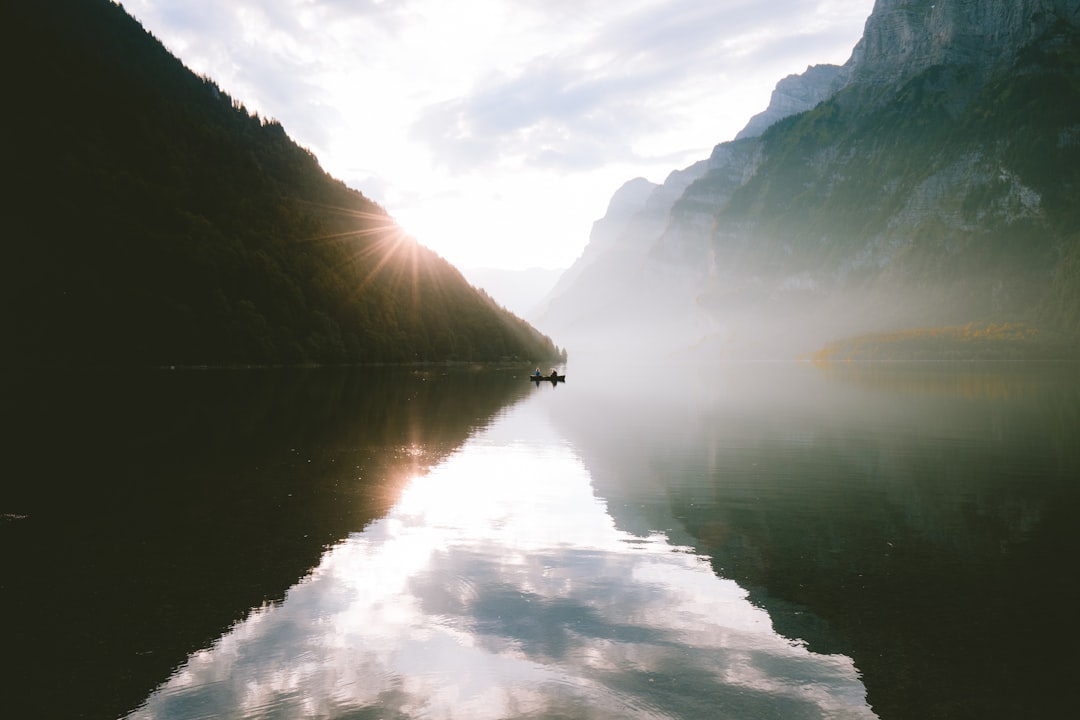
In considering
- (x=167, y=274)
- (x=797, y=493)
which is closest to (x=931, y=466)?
(x=797, y=493)

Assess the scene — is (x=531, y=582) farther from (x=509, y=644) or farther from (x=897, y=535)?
(x=897, y=535)

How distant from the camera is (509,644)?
38.4ft

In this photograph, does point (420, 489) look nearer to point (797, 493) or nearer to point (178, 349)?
point (797, 493)

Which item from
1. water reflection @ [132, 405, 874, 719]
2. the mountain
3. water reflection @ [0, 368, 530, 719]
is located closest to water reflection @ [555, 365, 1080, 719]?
water reflection @ [132, 405, 874, 719]

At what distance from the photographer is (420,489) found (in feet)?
82.9

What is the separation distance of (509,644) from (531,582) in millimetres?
3399

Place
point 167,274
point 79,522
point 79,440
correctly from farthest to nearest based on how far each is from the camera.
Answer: point 167,274, point 79,440, point 79,522

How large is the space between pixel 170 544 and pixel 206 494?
615cm

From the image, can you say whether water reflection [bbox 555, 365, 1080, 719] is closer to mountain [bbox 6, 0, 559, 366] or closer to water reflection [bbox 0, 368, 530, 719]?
water reflection [bbox 0, 368, 530, 719]

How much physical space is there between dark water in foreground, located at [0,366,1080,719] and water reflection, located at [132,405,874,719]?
6 centimetres

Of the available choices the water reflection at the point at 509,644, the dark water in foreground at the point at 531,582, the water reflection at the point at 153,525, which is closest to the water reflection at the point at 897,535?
the dark water in foreground at the point at 531,582

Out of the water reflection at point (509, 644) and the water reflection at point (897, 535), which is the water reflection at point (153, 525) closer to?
the water reflection at point (509, 644)

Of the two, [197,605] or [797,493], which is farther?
[797,493]

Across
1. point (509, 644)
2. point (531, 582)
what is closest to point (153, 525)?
point (531, 582)
